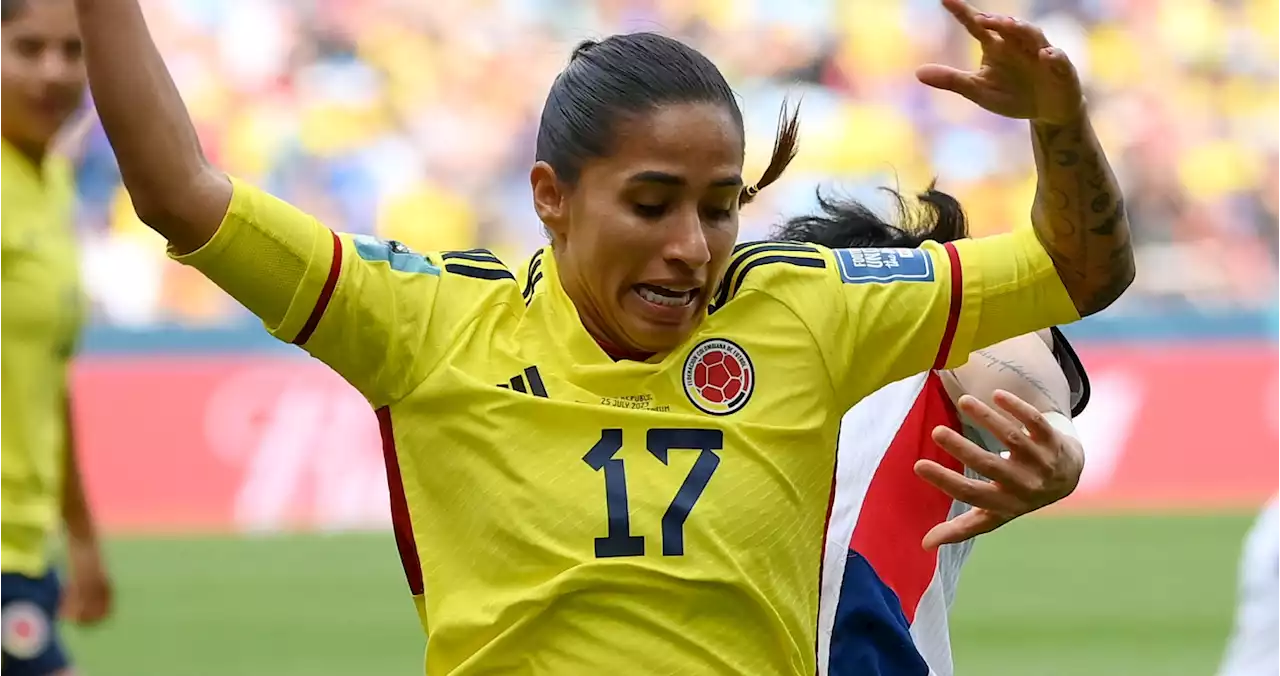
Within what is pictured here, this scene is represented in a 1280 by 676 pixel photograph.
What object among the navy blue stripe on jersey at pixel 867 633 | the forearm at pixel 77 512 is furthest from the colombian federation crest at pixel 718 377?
the forearm at pixel 77 512

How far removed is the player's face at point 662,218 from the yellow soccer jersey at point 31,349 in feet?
7.88

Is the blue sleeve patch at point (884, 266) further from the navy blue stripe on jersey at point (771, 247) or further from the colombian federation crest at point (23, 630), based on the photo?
the colombian federation crest at point (23, 630)

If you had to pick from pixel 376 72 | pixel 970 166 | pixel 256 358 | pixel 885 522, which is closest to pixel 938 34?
pixel 970 166

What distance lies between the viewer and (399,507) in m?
3.18

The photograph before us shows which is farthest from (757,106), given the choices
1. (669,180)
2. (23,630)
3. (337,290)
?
(337,290)

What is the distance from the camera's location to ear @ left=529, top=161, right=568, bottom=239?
328cm

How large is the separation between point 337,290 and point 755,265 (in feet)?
2.30

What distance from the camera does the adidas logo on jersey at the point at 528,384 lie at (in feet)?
10.3

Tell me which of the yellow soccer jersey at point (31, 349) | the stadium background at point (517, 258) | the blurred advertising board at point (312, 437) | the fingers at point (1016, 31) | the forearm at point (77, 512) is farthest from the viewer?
the blurred advertising board at point (312, 437)

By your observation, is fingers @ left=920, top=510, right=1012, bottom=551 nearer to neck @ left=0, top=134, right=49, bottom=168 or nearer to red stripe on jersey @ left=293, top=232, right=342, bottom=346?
red stripe on jersey @ left=293, top=232, right=342, bottom=346

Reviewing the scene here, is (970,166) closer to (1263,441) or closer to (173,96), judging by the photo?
(1263,441)

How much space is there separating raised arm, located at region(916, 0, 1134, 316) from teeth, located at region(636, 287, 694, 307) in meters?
0.51

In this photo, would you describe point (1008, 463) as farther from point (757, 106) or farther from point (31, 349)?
point (757, 106)

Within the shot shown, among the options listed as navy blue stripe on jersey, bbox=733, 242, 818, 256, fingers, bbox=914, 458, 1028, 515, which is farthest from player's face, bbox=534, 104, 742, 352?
fingers, bbox=914, 458, 1028, 515
